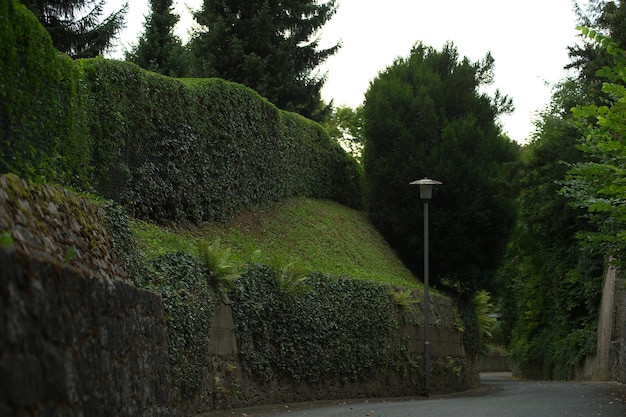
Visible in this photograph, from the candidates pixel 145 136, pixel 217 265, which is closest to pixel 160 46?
pixel 145 136

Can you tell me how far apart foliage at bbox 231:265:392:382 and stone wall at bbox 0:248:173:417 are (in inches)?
235

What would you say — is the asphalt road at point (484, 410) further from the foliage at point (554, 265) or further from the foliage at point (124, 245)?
the foliage at point (554, 265)

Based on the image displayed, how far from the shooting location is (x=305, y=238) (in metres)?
22.5

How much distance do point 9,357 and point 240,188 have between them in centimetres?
1696

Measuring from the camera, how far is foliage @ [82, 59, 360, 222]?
48.2 feet

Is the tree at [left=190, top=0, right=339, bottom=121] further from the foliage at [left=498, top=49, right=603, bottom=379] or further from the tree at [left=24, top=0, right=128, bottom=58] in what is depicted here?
the foliage at [left=498, top=49, right=603, bottom=379]

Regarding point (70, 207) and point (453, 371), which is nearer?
point (70, 207)

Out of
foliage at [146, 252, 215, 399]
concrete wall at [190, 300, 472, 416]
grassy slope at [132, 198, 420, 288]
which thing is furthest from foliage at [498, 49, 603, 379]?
foliage at [146, 252, 215, 399]

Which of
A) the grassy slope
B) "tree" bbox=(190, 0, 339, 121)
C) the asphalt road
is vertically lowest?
the asphalt road

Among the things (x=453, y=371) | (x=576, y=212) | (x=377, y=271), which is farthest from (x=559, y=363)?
(x=377, y=271)

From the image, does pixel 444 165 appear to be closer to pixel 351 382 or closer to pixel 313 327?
pixel 351 382

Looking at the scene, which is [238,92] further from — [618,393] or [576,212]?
[576,212]

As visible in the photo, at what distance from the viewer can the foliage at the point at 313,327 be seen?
13875mm

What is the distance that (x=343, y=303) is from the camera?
17359mm
